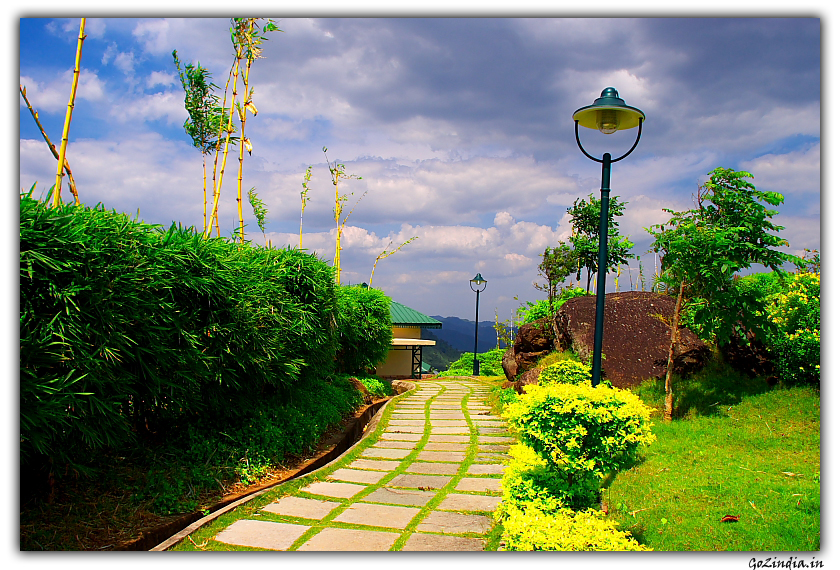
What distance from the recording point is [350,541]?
10.3ft

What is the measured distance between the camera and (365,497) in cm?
404

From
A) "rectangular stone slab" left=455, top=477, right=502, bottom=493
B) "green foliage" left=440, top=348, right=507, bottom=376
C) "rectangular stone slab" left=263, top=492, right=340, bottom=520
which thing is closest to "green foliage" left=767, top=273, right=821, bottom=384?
"rectangular stone slab" left=455, top=477, right=502, bottom=493

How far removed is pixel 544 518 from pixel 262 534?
1.91 m

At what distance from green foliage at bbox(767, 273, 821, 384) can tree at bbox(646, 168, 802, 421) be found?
460 mm

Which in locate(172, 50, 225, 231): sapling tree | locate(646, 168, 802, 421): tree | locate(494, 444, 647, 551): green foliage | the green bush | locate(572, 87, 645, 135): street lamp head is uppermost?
locate(172, 50, 225, 231): sapling tree

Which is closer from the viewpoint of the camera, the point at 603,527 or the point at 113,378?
the point at 603,527

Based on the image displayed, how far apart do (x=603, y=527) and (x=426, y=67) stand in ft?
11.4

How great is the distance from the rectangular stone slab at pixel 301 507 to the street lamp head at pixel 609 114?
3.60m

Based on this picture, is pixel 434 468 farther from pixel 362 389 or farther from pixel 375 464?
pixel 362 389

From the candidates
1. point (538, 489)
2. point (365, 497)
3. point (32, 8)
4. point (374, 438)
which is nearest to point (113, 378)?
point (365, 497)

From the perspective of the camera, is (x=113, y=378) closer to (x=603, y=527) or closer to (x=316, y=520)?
(x=316, y=520)

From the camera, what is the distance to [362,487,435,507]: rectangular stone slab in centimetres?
390

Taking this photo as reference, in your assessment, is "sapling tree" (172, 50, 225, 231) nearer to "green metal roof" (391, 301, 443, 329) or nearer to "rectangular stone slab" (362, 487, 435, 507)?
"rectangular stone slab" (362, 487, 435, 507)

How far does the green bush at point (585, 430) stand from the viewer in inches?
113
